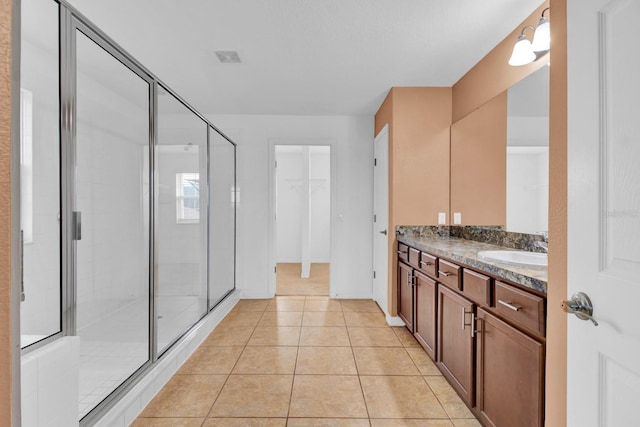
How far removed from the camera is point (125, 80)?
7.88ft

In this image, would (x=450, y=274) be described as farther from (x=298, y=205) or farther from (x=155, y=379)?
(x=298, y=205)

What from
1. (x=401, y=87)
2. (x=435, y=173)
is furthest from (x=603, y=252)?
(x=401, y=87)

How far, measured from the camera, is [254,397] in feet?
6.08

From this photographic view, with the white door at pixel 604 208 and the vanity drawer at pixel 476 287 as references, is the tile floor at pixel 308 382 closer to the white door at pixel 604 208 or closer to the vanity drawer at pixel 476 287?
the vanity drawer at pixel 476 287

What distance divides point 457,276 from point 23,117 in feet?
9.29

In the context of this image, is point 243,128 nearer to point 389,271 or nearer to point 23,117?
point 23,117

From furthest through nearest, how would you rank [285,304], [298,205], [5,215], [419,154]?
[298,205]
[285,304]
[419,154]
[5,215]

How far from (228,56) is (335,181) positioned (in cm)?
190

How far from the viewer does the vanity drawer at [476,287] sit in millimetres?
1494

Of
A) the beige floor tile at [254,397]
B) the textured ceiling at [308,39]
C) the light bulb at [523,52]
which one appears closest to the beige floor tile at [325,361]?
the beige floor tile at [254,397]

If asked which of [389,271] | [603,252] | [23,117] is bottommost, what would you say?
[389,271]

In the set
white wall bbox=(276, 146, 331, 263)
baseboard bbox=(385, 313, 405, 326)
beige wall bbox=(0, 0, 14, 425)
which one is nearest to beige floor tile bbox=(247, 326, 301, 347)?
baseboard bbox=(385, 313, 405, 326)

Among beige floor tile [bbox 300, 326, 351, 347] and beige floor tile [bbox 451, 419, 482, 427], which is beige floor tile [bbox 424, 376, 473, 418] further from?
beige floor tile [bbox 300, 326, 351, 347]

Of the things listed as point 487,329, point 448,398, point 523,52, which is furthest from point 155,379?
point 523,52
